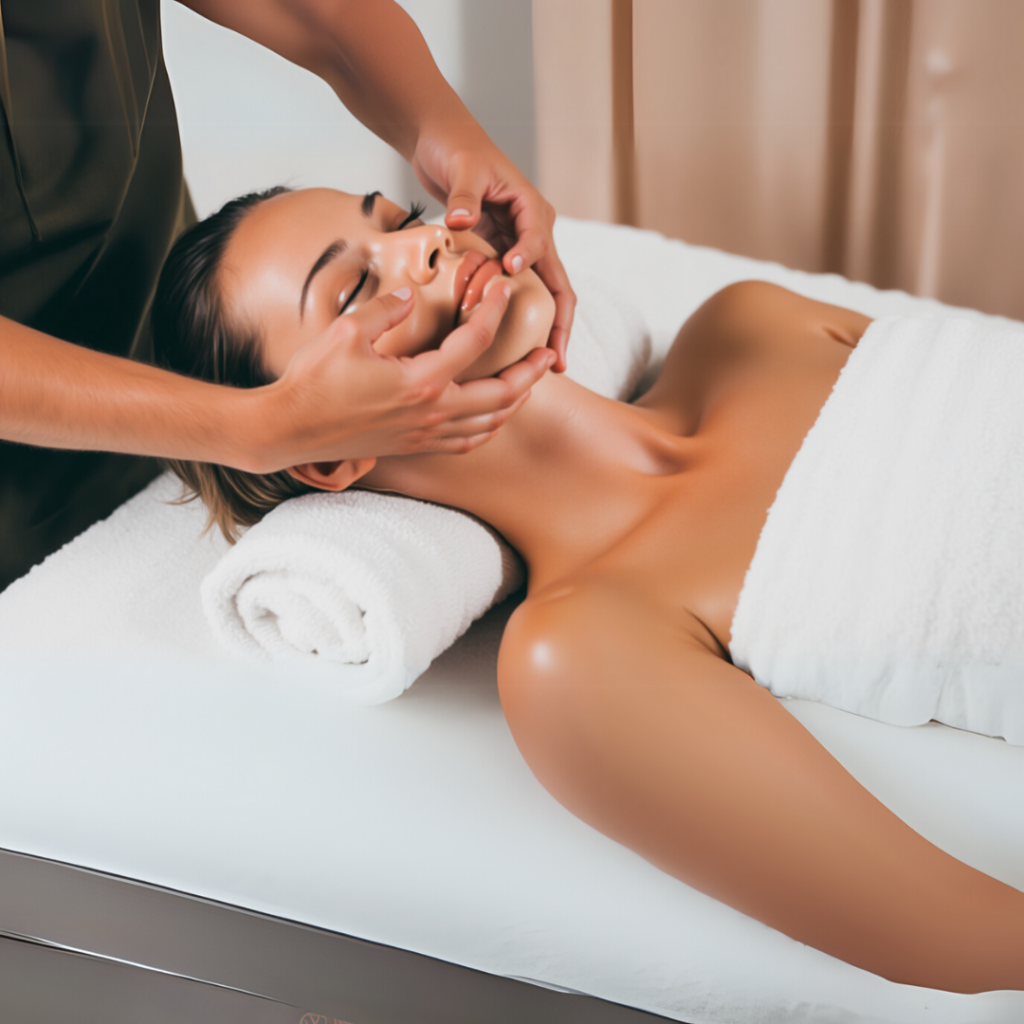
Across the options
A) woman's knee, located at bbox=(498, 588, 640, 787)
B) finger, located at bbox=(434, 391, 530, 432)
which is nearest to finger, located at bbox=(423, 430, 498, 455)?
finger, located at bbox=(434, 391, 530, 432)

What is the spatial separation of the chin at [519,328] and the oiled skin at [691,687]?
0.12 metres

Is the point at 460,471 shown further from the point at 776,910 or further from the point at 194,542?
the point at 776,910


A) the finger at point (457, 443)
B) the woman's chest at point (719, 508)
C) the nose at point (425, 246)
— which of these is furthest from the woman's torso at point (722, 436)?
the nose at point (425, 246)

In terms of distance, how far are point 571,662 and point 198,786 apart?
0.82ft

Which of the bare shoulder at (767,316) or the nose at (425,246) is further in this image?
the bare shoulder at (767,316)

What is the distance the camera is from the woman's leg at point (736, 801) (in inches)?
16.8

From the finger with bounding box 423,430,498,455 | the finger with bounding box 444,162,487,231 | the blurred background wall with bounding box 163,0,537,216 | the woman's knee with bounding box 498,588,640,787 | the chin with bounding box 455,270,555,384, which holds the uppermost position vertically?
the blurred background wall with bounding box 163,0,537,216

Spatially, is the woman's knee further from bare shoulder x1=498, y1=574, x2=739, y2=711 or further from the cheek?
the cheek

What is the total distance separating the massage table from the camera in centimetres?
46

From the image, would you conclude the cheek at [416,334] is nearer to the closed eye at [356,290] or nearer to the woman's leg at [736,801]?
the closed eye at [356,290]

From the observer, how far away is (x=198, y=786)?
0.54 metres

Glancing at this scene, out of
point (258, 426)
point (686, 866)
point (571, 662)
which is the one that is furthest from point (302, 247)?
point (686, 866)

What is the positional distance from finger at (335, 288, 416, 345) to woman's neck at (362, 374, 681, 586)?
0.51ft

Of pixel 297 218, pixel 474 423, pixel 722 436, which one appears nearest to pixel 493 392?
pixel 474 423
